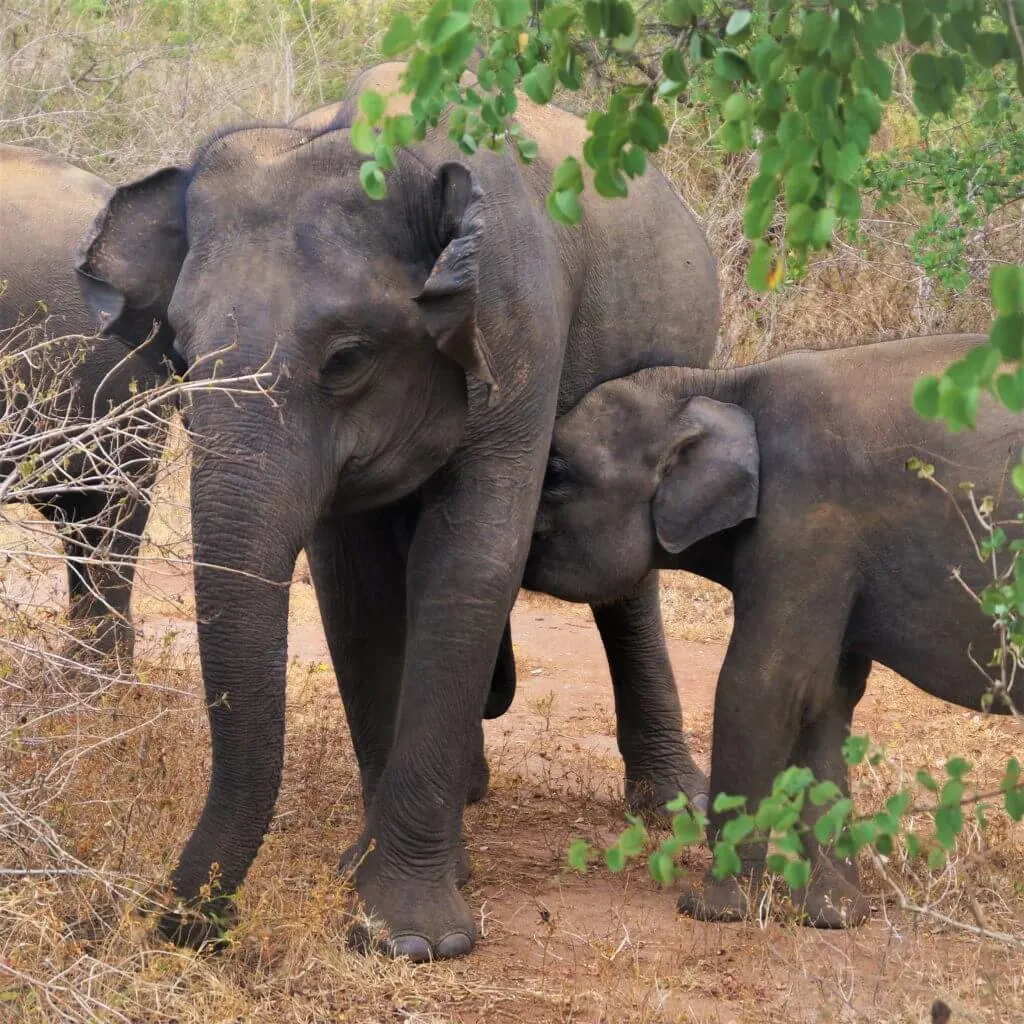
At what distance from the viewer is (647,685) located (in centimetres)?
614

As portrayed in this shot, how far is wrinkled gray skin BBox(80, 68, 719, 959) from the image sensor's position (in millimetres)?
3842

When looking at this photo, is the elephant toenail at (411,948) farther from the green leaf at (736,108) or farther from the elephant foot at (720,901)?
the green leaf at (736,108)

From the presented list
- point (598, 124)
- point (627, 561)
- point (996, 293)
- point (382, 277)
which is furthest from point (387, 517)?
Answer: point (996, 293)

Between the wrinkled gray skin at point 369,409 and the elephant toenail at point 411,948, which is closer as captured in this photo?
the wrinkled gray skin at point 369,409

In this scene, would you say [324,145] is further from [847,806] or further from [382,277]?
[847,806]

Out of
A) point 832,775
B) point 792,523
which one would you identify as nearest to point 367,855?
point 832,775

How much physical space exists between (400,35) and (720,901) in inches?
118

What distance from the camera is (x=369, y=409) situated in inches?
164

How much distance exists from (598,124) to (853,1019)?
6.79ft

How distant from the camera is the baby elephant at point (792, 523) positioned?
4395mm

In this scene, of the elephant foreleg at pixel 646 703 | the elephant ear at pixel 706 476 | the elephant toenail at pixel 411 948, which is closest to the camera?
the elephant toenail at pixel 411 948

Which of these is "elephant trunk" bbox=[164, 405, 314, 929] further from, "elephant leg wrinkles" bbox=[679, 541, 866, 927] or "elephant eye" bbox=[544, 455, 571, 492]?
"elephant leg wrinkles" bbox=[679, 541, 866, 927]

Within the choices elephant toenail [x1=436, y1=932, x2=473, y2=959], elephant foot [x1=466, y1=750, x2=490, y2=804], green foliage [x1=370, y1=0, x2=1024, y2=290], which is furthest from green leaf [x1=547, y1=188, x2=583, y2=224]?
elephant foot [x1=466, y1=750, x2=490, y2=804]

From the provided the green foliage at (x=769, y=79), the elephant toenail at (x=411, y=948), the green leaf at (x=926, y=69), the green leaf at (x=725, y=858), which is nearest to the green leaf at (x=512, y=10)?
the green foliage at (x=769, y=79)
